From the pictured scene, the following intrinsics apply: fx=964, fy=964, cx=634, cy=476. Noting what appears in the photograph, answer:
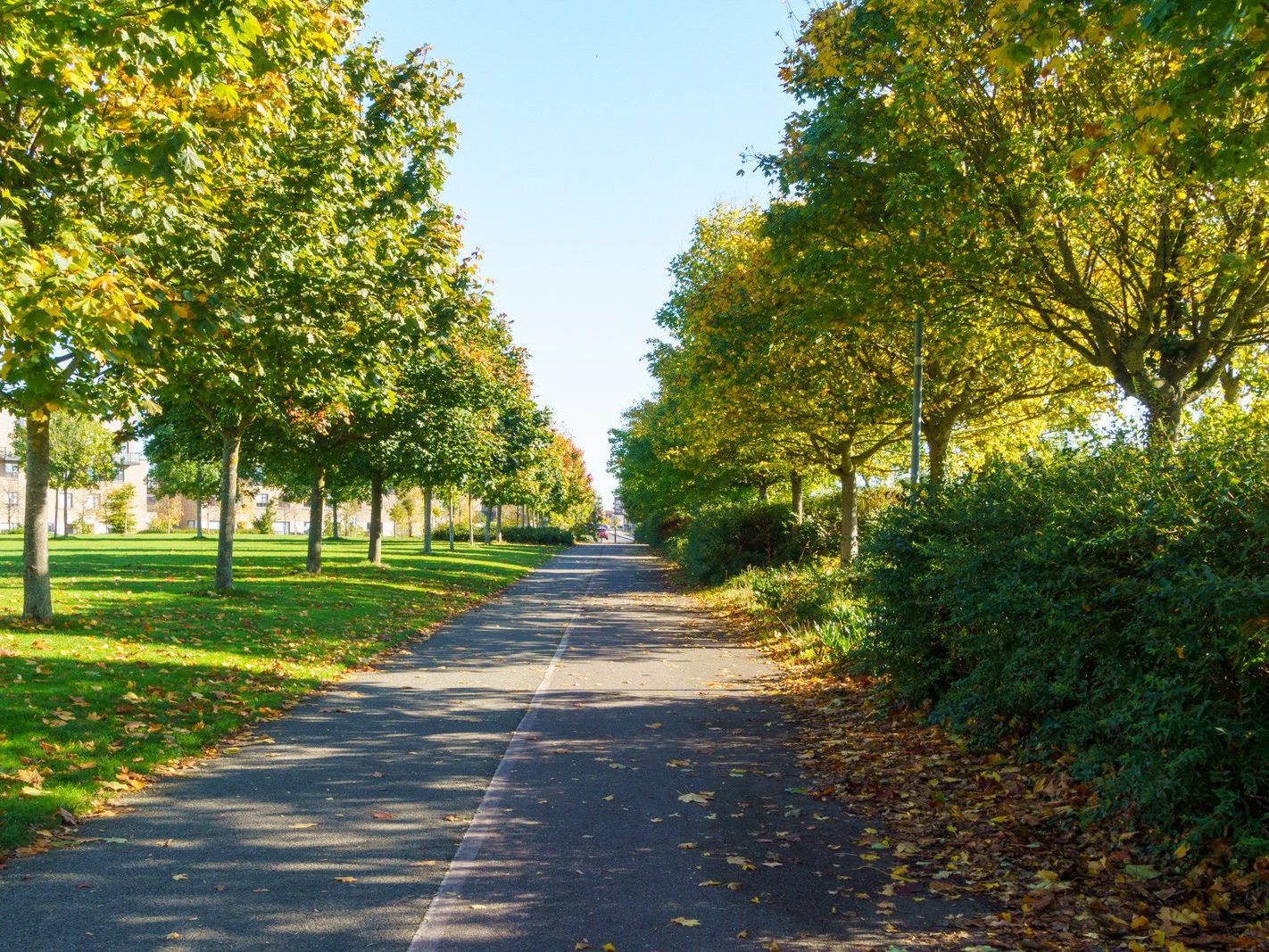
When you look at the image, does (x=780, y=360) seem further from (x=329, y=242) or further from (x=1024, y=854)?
(x=1024, y=854)

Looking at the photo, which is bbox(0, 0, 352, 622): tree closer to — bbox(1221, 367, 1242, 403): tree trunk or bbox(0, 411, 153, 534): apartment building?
bbox(1221, 367, 1242, 403): tree trunk

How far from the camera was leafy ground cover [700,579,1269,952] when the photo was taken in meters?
4.30

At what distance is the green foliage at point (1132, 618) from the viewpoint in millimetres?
4441

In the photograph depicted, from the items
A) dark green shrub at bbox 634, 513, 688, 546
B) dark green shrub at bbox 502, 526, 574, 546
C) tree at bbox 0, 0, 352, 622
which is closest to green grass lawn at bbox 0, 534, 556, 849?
tree at bbox 0, 0, 352, 622

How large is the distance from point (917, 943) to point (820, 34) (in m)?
11.8

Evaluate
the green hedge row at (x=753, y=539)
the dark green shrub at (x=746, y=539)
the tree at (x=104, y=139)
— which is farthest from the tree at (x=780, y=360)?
the tree at (x=104, y=139)

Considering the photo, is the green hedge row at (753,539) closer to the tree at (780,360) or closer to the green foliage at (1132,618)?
the tree at (780,360)

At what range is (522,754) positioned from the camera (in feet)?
25.6

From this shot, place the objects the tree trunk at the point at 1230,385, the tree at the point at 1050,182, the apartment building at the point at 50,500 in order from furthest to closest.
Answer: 1. the apartment building at the point at 50,500
2. the tree trunk at the point at 1230,385
3. the tree at the point at 1050,182

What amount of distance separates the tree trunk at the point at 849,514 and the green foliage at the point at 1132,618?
13.5 m

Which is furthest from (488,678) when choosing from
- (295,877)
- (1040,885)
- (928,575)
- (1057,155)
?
(1057,155)

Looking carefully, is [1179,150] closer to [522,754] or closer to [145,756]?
[522,754]

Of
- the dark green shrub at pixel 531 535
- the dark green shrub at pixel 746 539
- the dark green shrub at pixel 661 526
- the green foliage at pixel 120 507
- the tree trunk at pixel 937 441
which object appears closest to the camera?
the tree trunk at pixel 937 441

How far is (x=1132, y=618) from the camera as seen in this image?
17.5 feet
